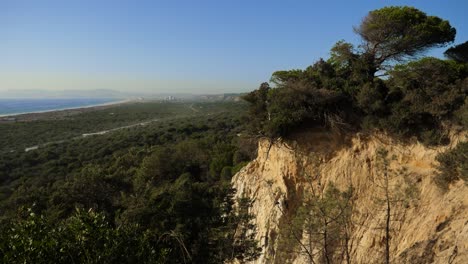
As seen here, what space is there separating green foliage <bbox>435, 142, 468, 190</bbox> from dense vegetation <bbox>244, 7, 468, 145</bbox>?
1.00 m

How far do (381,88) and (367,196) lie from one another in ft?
14.9

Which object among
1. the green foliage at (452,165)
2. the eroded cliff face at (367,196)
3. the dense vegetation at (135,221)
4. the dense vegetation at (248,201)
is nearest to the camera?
the dense vegetation at (135,221)

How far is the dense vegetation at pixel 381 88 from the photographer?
11125 mm

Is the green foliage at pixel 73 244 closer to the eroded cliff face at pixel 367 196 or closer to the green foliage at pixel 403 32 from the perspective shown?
the eroded cliff face at pixel 367 196

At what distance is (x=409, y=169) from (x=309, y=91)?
15.9 feet

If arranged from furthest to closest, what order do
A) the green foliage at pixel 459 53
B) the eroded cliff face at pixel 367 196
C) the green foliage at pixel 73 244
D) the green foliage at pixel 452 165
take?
1. the green foliage at pixel 459 53
2. the green foliage at pixel 452 165
3. the eroded cliff face at pixel 367 196
4. the green foliage at pixel 73 244

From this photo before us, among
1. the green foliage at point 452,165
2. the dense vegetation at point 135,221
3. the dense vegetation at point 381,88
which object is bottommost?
the dense vegetation at point 135,221

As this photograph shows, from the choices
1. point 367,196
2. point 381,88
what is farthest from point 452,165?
point 381,88

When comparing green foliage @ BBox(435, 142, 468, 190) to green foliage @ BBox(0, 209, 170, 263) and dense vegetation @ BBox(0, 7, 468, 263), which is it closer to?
dense vegetation @ BBox(0, 7, 468, 263)

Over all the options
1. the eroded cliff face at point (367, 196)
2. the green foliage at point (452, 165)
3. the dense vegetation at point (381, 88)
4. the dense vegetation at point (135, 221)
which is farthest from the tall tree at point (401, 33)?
the dense vegetation at point (135, 221)

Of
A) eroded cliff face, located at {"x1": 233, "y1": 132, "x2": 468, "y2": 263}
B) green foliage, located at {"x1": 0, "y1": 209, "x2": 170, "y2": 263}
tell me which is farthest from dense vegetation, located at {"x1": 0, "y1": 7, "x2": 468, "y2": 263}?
eroded cliff face, located at {"x1": 233, "y1": 132, "x2": 468, "y2": 263}

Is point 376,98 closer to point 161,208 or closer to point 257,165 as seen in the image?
point 257,165

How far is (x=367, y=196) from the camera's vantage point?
11797 millimetres

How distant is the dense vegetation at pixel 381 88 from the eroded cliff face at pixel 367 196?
0.79 metres
